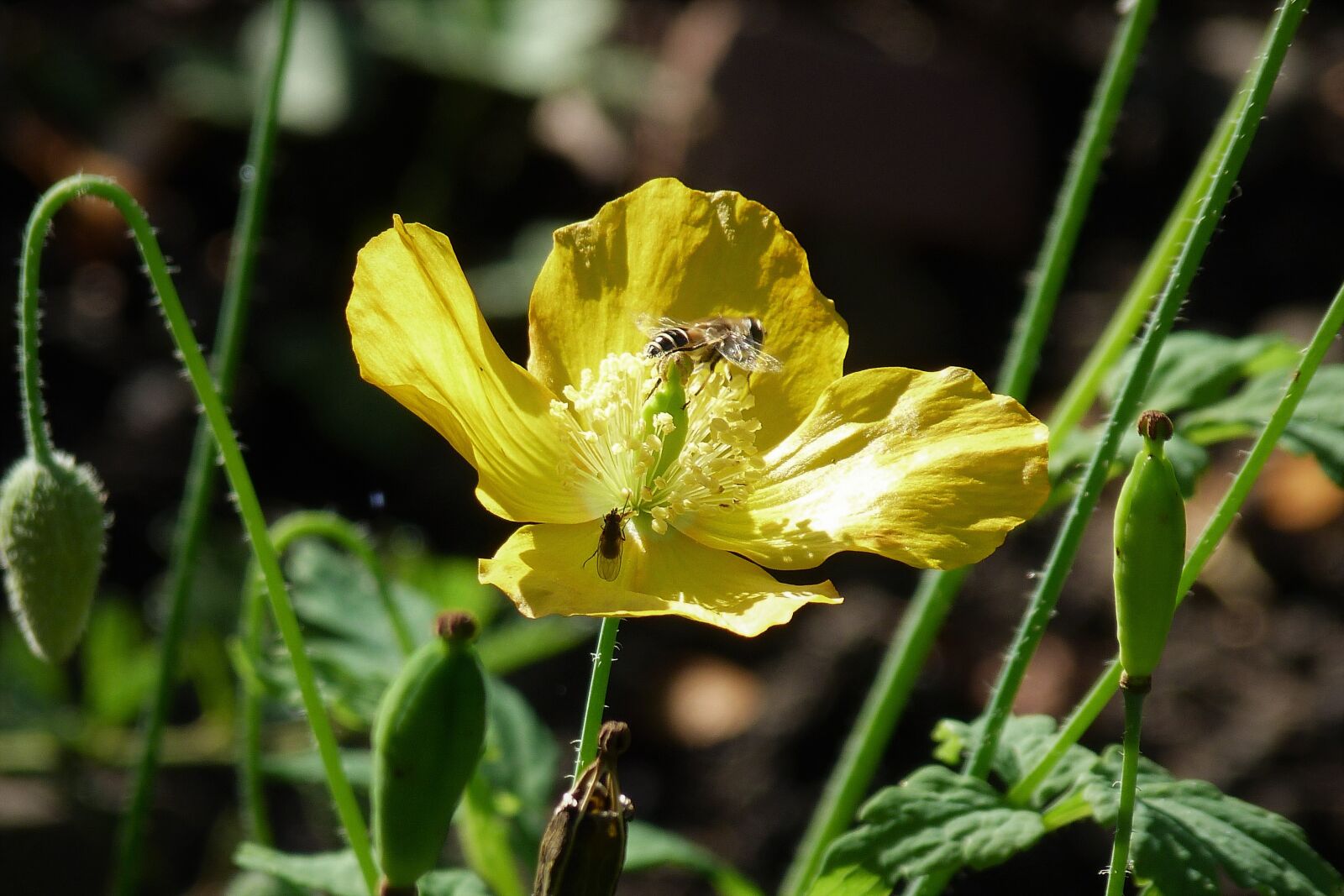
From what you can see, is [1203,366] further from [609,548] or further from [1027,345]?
[609,548]

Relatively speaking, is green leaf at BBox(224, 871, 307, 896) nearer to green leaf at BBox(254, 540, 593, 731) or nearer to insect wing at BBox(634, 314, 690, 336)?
green leaf at BBox(254, 540, 593, 731)

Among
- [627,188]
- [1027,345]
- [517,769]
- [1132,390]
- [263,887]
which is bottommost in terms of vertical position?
[263,887]

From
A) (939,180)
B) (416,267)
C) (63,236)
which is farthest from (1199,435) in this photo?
(63,236)

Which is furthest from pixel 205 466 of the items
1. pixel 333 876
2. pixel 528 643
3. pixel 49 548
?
pixel 528 643

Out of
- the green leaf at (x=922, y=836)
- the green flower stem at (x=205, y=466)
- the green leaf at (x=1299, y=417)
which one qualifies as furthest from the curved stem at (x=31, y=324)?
the green leaf at (x=1299, y=417)

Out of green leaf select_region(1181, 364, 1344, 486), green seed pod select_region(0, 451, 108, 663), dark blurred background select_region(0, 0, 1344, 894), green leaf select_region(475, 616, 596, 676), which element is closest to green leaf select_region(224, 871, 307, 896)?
green leaf select_region(475, 616, 596, 676)

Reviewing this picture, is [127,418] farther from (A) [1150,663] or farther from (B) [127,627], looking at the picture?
(A) [1150,663]

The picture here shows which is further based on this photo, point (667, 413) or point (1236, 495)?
point (667, 413)
